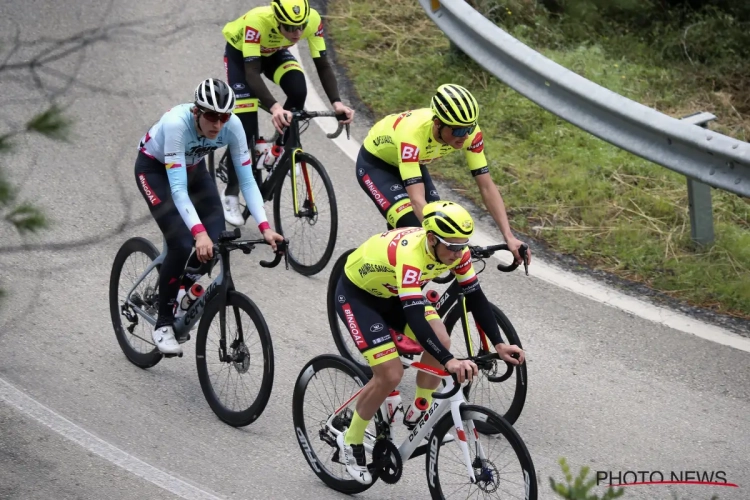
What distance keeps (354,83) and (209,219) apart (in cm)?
491

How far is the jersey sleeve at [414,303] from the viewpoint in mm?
5500

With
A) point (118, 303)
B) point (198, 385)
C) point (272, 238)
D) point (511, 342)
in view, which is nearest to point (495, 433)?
point (511, 342)

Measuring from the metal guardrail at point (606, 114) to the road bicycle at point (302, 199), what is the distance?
5.98ft

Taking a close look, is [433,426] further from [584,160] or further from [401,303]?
[584,160]

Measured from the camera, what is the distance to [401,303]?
19.6 feet

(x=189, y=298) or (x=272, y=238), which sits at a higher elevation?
(x=272, y=238)

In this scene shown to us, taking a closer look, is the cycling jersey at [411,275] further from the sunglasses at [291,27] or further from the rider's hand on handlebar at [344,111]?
the sunglasses at [291,27]

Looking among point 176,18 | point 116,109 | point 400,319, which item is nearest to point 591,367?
point 400,319

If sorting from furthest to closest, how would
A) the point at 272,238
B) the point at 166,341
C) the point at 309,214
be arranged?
the point at 309,214, the point at 166,341, the point at 272,238

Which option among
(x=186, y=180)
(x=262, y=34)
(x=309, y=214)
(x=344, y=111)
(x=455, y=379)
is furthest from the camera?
(x=262, y=34)

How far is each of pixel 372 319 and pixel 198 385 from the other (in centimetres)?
199

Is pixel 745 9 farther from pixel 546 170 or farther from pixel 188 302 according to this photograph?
pixel 546 170

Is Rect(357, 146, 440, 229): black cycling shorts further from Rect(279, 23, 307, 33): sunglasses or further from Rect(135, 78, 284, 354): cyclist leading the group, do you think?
Rect(279, 23, 307, 33): sunglasses

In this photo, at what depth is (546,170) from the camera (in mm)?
9984
